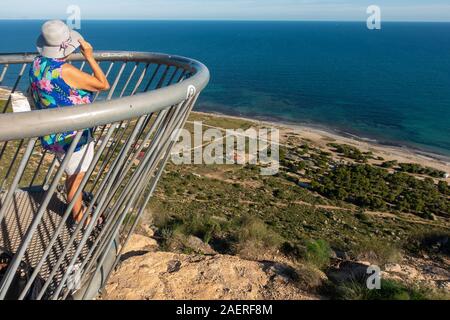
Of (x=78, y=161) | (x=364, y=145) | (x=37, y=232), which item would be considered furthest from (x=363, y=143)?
(x=78, y=161)

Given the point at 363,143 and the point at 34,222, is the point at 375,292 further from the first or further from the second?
the point at 363,143

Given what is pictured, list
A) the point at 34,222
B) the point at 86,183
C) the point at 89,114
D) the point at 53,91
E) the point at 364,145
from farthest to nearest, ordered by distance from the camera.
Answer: the point at 364,145 → the point at 53,91 → the point at 86,183 → the point at 34,222 → the point at 89,114

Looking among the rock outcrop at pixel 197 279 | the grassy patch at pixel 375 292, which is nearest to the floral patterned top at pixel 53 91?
the rock outcrop at pixel 197 279

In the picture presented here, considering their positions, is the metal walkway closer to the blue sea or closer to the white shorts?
the white shorts

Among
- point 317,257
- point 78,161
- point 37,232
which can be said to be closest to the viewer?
point 78,161

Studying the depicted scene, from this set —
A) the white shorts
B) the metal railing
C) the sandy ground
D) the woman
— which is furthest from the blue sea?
the woman

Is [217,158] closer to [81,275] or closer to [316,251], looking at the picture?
[316,251]

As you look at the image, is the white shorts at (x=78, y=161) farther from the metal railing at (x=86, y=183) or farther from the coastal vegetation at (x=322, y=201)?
the coastal vegetation at (x=322, y=201)
